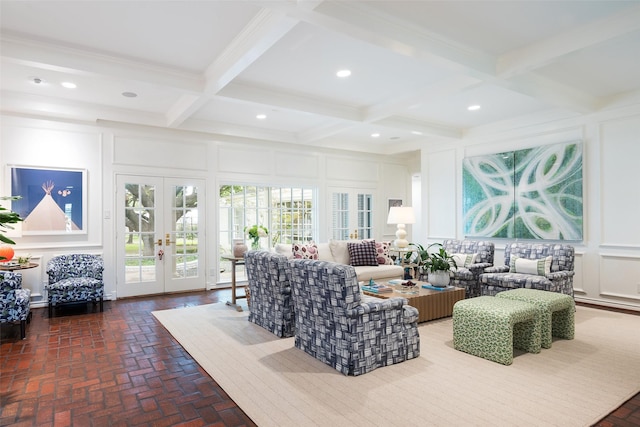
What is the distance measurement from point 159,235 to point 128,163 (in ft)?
4.06

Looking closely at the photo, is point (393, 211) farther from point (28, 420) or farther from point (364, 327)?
point (28, 420)

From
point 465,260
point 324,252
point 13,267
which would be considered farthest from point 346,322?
point 13,267

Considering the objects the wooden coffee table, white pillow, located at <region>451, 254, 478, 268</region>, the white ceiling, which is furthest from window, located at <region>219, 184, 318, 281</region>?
Answer: the wooden coffee table

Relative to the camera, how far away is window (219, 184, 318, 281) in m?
7.09

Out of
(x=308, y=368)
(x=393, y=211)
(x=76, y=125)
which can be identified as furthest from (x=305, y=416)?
(x=76, y=125)

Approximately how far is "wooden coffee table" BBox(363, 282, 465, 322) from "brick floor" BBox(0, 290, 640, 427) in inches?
81.1

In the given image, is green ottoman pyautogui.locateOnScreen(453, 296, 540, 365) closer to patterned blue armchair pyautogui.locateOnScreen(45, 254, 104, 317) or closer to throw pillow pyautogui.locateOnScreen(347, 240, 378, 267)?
throw pillow pyautogui.locateOnScreen(347, 240, 378, 267)

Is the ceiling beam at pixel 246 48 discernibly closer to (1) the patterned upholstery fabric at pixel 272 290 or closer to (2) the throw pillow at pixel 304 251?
(1) the patterned upholstery fabric at pixel 272 290

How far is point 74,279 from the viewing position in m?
5.11

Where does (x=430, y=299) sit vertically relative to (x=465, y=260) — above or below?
below

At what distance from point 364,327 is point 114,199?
15.5 feet

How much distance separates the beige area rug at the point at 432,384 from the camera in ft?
7.79

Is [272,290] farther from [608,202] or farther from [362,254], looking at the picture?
[608,202]

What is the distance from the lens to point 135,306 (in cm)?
540
